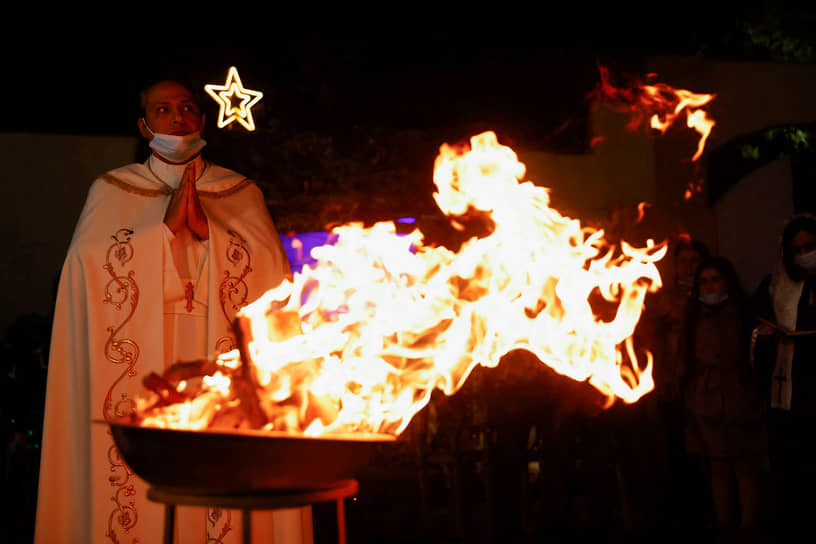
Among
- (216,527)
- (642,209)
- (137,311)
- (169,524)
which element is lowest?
(216,527)

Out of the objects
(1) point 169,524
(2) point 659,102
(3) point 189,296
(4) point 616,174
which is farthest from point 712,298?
(1) point 169,524

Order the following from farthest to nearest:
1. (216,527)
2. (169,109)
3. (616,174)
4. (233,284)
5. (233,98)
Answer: (616,174) → (233,98) → (233,284) → (169,109) → (216,527)

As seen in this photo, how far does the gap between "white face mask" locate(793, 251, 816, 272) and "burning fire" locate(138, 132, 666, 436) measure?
2.09 m

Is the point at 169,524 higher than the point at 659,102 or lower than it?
lower

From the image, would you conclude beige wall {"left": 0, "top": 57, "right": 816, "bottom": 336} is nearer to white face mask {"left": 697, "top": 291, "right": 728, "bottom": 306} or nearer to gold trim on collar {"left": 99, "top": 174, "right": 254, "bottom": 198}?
white face mask {"left": 697, "top": 291, "right": 728, "bottom": 306}

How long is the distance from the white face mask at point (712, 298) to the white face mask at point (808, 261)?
2.35 ft

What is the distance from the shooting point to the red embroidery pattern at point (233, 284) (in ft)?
13.3

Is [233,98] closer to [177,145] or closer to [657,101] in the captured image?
[657,101]

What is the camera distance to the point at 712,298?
659cm

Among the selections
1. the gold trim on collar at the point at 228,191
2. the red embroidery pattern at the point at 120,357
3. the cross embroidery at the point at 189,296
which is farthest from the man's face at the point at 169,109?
the cross embroidery at the point at 189,296

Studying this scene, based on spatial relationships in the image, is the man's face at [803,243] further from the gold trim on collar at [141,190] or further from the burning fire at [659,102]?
the gold trim on collar at [141,190]

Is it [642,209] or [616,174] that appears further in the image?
[616,174]

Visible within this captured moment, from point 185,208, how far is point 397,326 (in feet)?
4.30

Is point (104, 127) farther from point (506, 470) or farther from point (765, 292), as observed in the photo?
point (765, 292)
